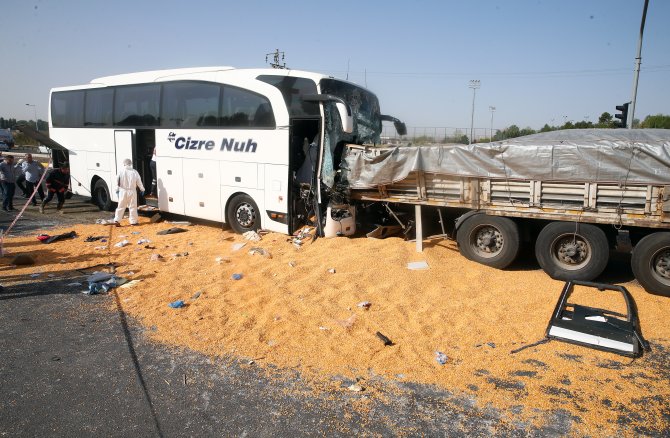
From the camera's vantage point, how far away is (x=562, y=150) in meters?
6.52

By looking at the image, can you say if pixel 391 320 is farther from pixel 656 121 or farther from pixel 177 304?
pixel 656 121

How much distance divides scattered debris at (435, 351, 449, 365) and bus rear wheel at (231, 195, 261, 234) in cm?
597

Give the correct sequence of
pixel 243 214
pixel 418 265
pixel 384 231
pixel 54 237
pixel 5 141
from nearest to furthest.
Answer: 1. pixel 418 265
2. pixel 384 231
3. pixel 54 237
4. pixel 243 214
5. pixel 5 141

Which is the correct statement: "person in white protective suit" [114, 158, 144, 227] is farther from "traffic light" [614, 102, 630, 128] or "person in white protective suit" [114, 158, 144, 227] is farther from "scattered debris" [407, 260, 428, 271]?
"traffic light" [614, 102, 630, 128]

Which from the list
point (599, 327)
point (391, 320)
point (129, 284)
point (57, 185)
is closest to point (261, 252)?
point (129, 284)

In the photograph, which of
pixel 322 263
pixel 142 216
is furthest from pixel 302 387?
pixel 142 216

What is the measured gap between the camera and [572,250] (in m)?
6.67

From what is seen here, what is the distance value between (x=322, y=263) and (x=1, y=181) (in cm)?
1170

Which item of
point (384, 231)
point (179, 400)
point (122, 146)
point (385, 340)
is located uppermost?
point (122, 146)

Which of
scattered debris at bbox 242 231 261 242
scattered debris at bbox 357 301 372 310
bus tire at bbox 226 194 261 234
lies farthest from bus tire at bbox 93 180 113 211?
scattered debris at bbox 357 301 372 310

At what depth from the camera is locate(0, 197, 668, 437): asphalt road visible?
135 inches

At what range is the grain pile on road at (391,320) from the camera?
397cm

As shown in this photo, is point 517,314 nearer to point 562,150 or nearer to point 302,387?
point 562,150

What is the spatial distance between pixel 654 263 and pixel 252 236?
683cm
